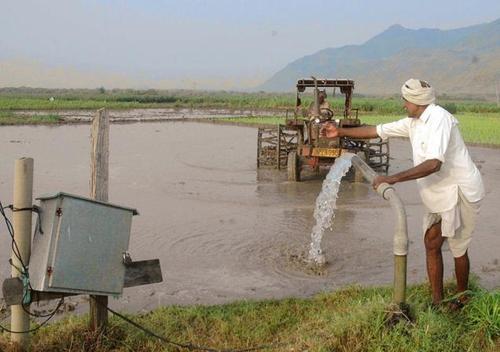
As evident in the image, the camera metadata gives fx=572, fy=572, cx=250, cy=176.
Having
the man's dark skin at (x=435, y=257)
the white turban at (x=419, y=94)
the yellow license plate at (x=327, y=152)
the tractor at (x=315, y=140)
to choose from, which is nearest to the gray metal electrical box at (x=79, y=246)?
the man's dark skin at (x=435, y=257)

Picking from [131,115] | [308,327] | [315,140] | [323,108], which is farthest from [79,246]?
[131,115]

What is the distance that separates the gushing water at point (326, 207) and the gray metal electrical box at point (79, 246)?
1949 millimetres

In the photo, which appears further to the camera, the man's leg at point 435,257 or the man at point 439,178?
the man's leg at point 435,257

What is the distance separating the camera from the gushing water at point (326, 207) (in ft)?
19.2

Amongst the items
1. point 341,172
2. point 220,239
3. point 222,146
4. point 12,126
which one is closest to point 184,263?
point 220,239

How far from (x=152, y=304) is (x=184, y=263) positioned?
1.32 m

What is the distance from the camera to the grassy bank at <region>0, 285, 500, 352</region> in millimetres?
3623

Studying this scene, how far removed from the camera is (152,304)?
5.49 meters

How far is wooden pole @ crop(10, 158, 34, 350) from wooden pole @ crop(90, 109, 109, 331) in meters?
0.44

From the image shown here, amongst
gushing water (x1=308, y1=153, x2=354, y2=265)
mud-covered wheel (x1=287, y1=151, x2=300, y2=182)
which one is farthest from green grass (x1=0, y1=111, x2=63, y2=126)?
gushing water (x1=308, y1=153, x2=354, y2=265)

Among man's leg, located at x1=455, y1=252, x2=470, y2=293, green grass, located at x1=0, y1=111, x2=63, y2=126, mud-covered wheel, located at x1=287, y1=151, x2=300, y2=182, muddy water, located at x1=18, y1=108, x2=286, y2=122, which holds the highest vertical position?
muddy water, located at x1=18, y1=108, x2=286, y2=122

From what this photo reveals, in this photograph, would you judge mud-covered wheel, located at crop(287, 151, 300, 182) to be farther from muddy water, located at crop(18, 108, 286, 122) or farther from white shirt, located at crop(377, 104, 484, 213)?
muddy water, located at crop(18, 108, 286, 122)

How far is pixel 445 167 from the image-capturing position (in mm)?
3939

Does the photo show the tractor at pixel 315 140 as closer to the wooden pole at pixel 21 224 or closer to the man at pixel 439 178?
the man at pixel 439 178
